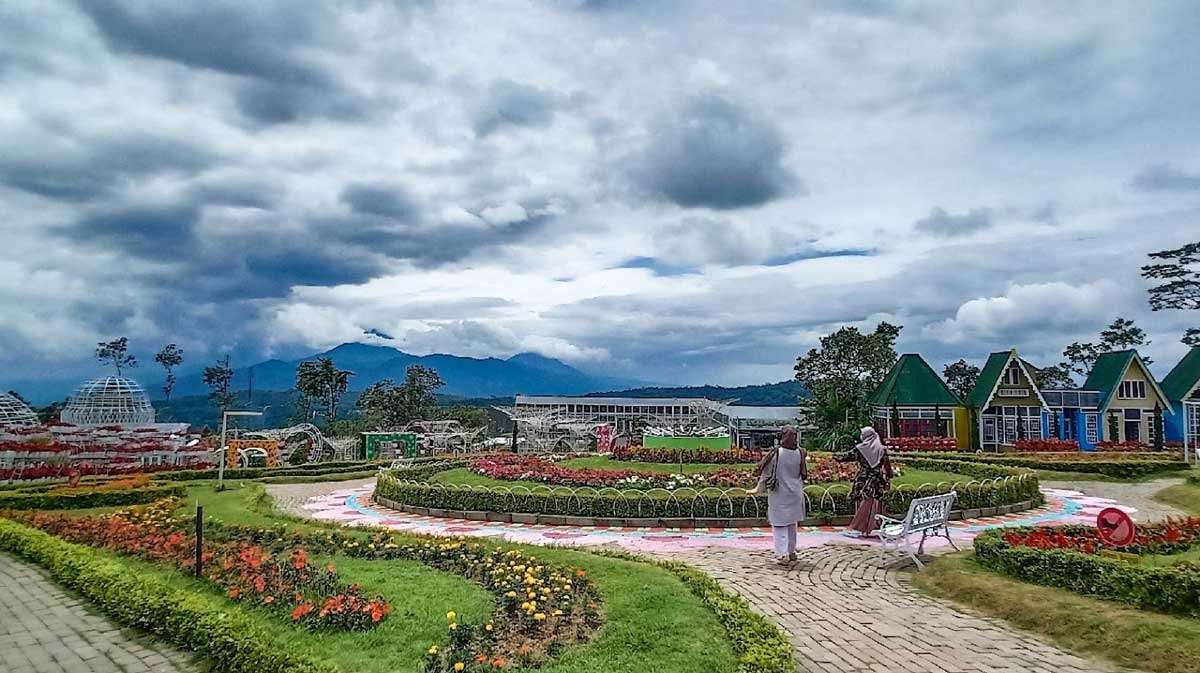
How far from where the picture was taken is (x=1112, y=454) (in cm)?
2458

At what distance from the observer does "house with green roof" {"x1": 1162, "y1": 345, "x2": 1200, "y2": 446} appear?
31.0 metres

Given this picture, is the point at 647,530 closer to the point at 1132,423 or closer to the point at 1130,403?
the point at 1130,403

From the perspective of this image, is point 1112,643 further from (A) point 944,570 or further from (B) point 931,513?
(B) point 931,513

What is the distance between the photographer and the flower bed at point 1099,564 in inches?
229

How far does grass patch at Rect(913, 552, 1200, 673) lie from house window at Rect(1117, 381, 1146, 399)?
30.7 m

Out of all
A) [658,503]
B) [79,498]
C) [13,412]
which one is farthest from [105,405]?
[658,503]

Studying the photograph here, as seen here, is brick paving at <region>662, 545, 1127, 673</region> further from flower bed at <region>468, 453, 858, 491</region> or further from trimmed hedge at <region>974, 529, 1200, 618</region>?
flower bed at <region>468, 453, 858, 491</region>

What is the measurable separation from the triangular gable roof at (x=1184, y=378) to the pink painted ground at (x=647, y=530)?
70.5 feet

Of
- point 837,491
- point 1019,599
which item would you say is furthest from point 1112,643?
point 837,491

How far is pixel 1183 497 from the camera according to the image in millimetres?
15633

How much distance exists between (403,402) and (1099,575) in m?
40.0

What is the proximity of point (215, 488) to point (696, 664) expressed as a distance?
640 inches

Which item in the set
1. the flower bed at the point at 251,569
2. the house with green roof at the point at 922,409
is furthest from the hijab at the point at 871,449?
the house with green roof at the point at 922,409

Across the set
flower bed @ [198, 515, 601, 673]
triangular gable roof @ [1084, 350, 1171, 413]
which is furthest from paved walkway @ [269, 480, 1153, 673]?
triangular gable roof @ [1084, 350, 1171, 413]
